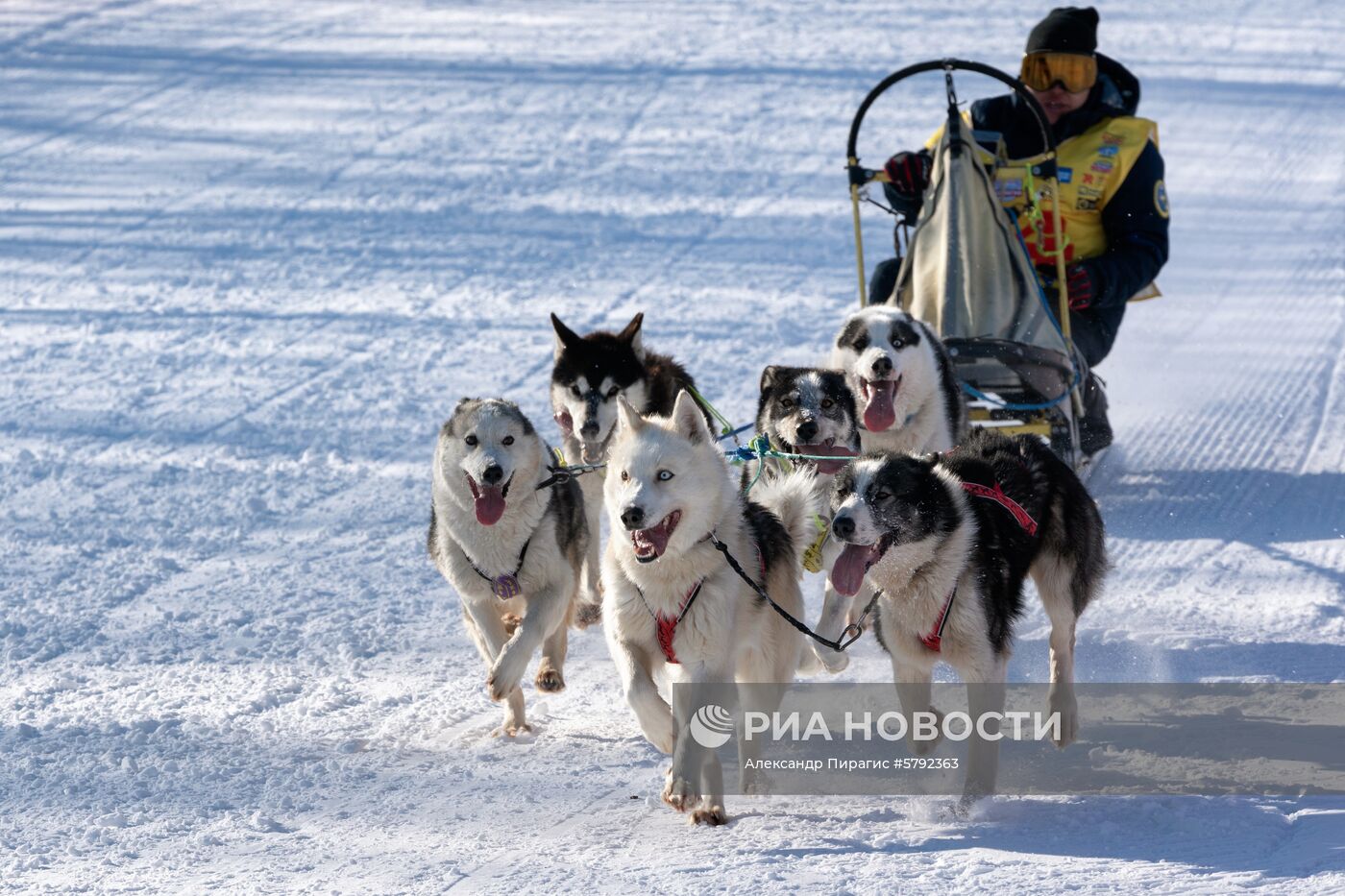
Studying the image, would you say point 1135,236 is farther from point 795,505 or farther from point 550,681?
point 550,681

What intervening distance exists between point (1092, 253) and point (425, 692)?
3.36 meters

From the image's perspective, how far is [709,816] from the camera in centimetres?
364

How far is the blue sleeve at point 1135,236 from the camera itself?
6.19 metres

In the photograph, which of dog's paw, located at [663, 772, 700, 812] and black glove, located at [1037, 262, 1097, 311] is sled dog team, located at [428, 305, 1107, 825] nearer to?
dog's paw, located at [663, 772, 700, 812]

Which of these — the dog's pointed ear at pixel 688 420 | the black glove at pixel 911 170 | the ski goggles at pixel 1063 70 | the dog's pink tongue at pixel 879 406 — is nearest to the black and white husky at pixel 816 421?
the dog's pink tongue at pixel 879 406

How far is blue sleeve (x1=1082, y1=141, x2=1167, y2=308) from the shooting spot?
20.3 ft

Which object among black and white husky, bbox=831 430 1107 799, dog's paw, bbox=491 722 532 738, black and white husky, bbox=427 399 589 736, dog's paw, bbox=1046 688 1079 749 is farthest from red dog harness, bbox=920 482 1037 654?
dog's paw, bbox=491 722 532 738

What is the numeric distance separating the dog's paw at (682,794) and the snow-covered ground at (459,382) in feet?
0.19

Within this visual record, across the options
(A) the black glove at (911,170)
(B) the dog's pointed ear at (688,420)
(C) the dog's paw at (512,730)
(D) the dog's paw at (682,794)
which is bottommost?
(C) the dog's paw at (512,730)

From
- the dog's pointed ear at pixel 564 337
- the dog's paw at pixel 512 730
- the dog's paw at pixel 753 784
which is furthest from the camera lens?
the dog's pointed ear at pixel 564 337

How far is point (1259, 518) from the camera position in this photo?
588cm

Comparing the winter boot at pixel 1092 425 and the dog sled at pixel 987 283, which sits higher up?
the dog sled at pixel 987 283

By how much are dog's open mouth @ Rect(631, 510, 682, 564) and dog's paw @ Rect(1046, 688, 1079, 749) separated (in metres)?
1.15

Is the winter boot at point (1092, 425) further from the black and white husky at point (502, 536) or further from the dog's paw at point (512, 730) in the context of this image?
the dog's paw at point (512, 730)
